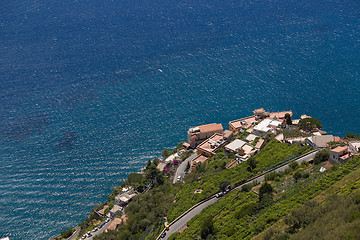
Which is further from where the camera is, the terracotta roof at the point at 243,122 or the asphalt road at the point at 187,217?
the terracotta roof at the point at 243,122

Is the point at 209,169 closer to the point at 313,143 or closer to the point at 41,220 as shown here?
the point at 313,143

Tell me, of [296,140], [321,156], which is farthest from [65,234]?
[321,156]

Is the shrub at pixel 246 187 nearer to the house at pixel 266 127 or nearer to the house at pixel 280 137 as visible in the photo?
the house at pixel 280 137

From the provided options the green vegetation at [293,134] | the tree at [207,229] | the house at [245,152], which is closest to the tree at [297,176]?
the tree at [207,229]

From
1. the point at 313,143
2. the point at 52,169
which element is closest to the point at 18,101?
the point at 52,169

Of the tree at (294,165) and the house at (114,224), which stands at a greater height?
the tree at (294,165)

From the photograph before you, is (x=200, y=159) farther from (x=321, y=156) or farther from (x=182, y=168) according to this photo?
(x=321, y=156)

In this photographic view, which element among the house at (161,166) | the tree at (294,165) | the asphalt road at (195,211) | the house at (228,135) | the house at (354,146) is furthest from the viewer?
the house at (228,135)
